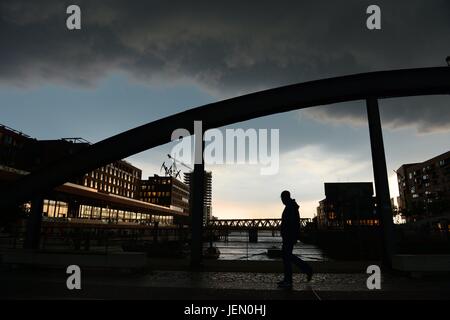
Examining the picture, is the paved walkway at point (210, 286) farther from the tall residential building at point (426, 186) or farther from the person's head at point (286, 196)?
A: the tall residential building at point (426, 186)

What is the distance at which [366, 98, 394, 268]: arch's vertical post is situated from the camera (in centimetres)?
969

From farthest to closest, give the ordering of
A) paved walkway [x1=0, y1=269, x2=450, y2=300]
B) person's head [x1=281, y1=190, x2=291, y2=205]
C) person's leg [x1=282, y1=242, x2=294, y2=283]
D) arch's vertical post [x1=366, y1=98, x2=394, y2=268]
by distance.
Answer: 1. arch's vertical post [x1=366, y1=98, x2=394, y2=268]
2. person's head [x1=281, y1=190, x2=291, y2=205]
3. person's leg [x1=282, y1=242, x2=294, y2=283]
4. paved walkway [x1=0, y1=269, x2=450, y2=300]

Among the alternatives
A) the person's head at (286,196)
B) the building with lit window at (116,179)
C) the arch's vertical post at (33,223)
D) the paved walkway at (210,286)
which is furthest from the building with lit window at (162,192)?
the person's head at (286,196)

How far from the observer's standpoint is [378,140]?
10172 mm

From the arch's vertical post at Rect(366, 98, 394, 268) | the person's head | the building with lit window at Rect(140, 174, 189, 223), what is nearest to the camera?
the person's head

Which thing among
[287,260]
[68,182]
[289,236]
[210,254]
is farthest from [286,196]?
[68,182]

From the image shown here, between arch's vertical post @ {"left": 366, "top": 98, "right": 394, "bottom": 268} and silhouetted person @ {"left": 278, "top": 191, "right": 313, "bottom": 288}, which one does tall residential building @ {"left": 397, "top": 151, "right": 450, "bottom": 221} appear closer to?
arch's vertical post @ {"left": 366, "top": 98, "right": 394, "bottom": 268}

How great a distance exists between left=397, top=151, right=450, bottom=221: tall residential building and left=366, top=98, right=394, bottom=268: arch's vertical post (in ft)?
248

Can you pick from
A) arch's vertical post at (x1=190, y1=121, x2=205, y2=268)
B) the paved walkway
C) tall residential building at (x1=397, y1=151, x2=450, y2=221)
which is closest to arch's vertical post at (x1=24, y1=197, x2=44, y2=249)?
the paved walkway

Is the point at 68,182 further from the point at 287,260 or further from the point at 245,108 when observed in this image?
the point at 287,260

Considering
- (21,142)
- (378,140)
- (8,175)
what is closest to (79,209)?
Answer: (21,142)

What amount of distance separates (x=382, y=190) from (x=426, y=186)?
116 m

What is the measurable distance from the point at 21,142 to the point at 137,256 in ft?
263

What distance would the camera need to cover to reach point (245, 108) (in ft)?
34.4
